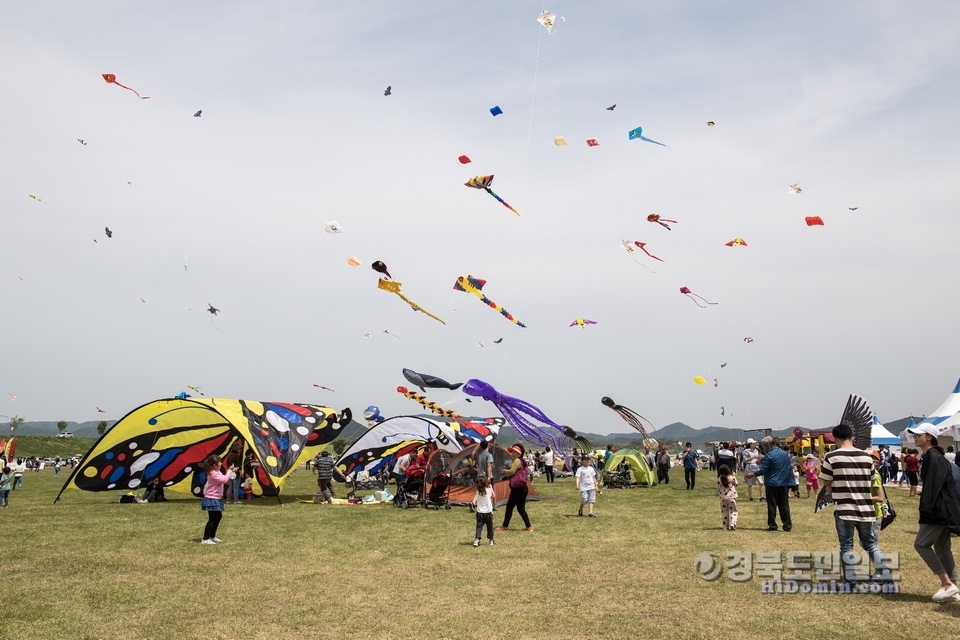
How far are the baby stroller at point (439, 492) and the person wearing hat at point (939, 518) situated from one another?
13889 mm

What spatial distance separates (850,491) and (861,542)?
1.90 ft

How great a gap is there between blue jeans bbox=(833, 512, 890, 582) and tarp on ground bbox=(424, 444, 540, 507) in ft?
39.4

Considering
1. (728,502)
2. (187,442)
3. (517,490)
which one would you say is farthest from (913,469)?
(187,442)

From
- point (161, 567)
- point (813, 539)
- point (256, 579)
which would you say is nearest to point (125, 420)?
point (161, 567)

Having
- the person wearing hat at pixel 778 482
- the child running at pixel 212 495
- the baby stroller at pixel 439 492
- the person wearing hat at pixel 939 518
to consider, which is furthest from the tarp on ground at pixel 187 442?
the person wearing hat at pixel 939 518

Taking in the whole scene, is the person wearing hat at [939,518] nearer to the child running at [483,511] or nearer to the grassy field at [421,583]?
the grassy field at [421,583]

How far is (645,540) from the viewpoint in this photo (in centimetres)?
1311

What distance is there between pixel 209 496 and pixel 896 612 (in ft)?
34.6

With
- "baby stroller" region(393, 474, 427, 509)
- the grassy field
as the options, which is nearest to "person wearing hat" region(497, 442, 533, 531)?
the grassy field

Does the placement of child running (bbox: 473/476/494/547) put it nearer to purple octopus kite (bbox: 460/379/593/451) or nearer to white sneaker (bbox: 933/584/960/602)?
white sneaker (bbox: 933/584/960/602)

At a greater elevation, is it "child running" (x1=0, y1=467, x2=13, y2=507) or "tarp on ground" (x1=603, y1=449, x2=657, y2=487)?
"tarp on ground" (x1=603, y1=449, x2=657, y2=487)

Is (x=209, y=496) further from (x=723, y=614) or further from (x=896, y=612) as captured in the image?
(x=896, y=612)

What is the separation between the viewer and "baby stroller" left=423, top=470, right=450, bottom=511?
67.2 feet

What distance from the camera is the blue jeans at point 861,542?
828 centimetres
